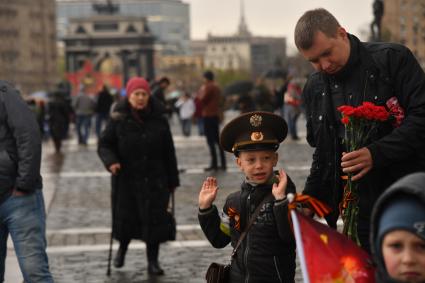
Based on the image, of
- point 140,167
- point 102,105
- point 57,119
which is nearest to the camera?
point 140,167

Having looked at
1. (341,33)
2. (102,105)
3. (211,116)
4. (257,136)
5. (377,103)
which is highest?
(341,33)

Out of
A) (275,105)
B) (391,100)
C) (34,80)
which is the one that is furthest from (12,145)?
(34,80)

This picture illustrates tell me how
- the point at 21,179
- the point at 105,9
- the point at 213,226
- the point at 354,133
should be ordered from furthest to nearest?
1. the point at 105,9
2. the point at 21,179
3. the point at 213,226
4. the point at 354,133

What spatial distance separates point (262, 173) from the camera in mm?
5488

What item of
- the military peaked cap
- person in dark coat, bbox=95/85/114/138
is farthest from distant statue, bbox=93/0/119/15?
the military peaked cap

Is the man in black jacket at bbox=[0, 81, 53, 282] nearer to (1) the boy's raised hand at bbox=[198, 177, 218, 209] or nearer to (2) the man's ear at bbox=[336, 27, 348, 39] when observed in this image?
(1) the boy's raised hand at bbox=[198, 177, 218, 209]

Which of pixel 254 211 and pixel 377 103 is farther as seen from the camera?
pixel 254 211

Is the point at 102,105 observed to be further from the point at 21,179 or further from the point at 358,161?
the point at 358,161

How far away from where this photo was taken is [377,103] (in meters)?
5.27

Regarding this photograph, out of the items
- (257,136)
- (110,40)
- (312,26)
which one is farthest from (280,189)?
(110,40)

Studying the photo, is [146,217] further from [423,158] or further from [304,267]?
[304,267]

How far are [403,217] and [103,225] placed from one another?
31.0 feet

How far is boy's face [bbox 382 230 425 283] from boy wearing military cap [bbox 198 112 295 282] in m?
1.53

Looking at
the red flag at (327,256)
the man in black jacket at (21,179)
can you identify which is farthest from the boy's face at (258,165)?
the man in black jacket at (21,179)
